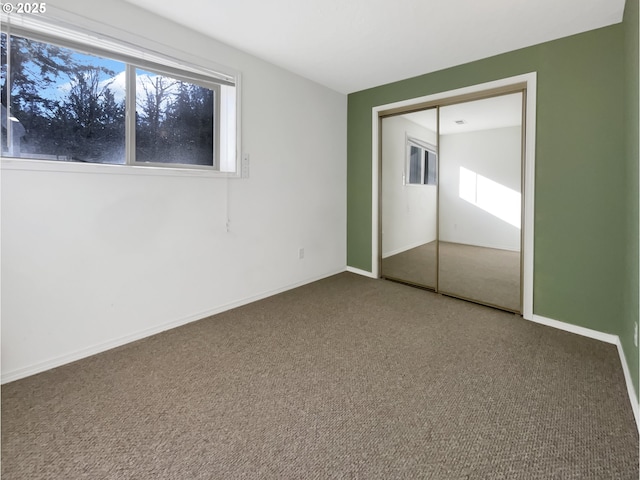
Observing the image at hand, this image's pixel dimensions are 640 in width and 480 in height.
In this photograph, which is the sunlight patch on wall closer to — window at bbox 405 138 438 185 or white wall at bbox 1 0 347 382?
window at bbox 405 138 438 185

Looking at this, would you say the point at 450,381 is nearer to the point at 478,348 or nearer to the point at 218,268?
the point at 478,348

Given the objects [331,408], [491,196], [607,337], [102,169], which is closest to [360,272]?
[491,196]

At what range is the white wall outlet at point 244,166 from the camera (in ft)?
9.97

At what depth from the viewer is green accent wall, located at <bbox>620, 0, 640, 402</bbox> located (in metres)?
1.77

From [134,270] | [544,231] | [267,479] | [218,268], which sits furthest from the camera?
[218,268]

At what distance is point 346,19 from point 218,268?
2270 millimetres

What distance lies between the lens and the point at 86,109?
2.21m

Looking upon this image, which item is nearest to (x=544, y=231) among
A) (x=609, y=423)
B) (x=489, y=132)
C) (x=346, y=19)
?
(x=489, y=132)

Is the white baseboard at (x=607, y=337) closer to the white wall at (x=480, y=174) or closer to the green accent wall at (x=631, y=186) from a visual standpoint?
the green accent wall at (x=631, y=186)

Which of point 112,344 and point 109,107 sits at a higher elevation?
point 109,107

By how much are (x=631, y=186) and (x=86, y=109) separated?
353cm

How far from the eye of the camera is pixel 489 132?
310 cm

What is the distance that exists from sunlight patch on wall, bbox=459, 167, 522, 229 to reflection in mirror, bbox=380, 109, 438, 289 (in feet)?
1.03

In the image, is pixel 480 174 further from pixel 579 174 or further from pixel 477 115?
pixel 579 174
